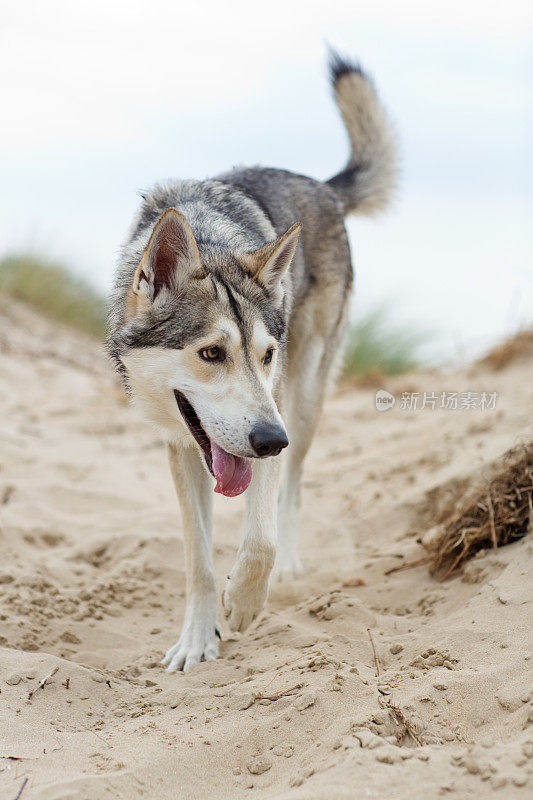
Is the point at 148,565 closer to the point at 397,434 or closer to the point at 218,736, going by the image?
the point at 218,736

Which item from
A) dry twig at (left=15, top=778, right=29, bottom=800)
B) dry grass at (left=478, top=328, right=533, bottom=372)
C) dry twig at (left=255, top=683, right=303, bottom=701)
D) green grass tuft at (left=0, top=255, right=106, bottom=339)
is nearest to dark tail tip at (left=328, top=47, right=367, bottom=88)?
dry grass at (left=478, top=328, right=533, bottom=372)

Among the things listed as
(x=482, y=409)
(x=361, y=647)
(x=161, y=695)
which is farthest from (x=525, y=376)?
(x=161, y=695)

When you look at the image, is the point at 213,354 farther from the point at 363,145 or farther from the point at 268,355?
the point at 363,145

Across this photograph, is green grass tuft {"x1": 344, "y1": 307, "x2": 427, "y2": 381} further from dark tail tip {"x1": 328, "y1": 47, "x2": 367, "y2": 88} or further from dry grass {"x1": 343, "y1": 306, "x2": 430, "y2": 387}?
dark tail tip {"x1": 328, "y1": 47, "x2": 367, "y2": 88}

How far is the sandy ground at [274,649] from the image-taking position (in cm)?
217

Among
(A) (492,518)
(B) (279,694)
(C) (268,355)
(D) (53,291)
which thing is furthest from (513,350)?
(D) (53,291)

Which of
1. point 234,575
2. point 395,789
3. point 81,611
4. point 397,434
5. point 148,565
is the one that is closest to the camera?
point 395,789

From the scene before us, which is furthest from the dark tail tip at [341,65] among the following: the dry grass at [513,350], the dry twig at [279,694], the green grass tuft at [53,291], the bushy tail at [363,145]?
the green grass tuft at [53,291]

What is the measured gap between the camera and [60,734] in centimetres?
257

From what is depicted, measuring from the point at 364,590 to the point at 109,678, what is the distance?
1.33 metres

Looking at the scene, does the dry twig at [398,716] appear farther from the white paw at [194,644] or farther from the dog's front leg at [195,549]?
the dog's front leg at [195,549]

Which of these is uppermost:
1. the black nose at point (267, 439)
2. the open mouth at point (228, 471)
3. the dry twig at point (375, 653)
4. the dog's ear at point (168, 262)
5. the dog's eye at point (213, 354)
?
the dog's ear at point (168, 262)

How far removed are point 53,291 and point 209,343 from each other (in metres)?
9.89

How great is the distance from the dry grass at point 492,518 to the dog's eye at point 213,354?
145 cm
